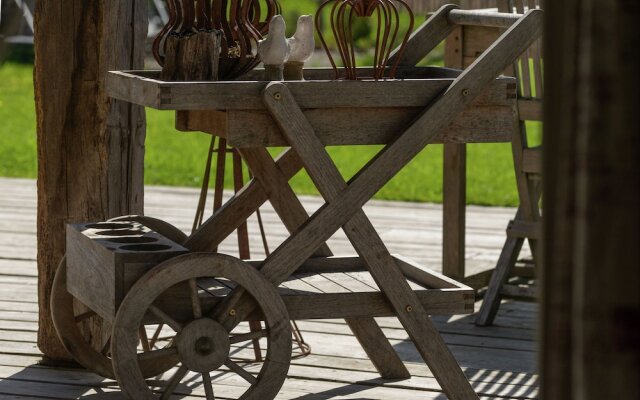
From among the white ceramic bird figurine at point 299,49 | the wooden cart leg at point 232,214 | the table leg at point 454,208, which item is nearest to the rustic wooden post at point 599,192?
the white ceramic bird figurine at point 299,49

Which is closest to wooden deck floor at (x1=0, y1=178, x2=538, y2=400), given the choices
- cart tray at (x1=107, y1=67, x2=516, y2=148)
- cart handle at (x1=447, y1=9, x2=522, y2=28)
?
cart tray at (x1=107, y1=67, x2=516, y2=148)

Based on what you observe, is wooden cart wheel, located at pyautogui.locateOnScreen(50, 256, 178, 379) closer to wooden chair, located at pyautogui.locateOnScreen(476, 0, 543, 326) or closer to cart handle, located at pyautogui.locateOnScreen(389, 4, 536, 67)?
cart handle, located at pyautogui.locateOnScreen(389, 4, 536, 67)

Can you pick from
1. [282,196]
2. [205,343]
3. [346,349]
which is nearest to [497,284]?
[346,349]

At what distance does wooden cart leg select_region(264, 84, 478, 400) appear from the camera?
2.56 m

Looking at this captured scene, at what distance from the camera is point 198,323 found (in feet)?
8.43

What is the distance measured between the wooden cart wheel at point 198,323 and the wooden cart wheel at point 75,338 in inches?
20.9

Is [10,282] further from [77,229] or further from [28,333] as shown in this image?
[77,229]

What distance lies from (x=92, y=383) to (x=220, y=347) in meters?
0.80

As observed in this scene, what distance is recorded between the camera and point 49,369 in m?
3.38

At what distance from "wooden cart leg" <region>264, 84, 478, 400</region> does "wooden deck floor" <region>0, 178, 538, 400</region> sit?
411mm

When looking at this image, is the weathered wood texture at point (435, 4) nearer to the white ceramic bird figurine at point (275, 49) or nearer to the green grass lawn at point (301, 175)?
the green grass lawn at point (301, 175)

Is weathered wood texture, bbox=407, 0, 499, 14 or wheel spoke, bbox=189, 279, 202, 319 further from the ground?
weathered wood texture, bbox=407, 0, 499, 14

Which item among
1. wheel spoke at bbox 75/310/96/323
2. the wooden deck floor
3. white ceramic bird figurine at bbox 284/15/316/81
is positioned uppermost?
white ceramic bird figurine at bbox 284/15/316/81

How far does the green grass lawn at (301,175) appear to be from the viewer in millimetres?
6836
